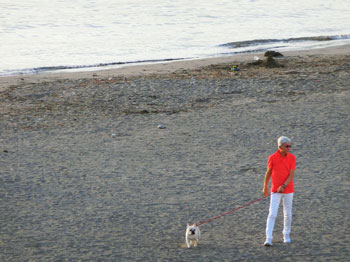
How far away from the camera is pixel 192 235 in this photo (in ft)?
25.2

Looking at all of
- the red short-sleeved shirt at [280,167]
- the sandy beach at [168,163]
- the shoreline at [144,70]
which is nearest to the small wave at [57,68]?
the shoreline at [144,70]

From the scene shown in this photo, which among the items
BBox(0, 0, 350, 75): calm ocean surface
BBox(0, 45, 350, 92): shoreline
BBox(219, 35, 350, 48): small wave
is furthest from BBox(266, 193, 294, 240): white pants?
BBox(219, 35, 350, 48): small wave

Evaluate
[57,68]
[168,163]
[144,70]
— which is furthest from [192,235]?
[57,68]

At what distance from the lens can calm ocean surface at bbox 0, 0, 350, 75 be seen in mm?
28469

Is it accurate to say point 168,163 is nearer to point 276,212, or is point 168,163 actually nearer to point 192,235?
point 192,235

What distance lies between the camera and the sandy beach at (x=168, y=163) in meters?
8.12

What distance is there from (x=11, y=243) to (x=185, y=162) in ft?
14.2

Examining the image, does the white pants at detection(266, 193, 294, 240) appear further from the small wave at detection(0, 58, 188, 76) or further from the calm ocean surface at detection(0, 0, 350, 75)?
the calm ocean surface at detection(0, 0, 350, 75)

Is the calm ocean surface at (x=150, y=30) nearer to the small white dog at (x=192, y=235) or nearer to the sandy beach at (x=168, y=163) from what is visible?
the sandy beach at (x=168, y=163)

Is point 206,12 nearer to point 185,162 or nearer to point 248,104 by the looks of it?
point 248,104

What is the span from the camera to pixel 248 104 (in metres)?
15.8

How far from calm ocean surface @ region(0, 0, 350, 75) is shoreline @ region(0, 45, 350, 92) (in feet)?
5.35

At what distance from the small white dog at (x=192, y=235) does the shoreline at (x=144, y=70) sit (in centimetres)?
1232

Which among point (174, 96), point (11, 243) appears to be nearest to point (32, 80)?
point (174, 96)
